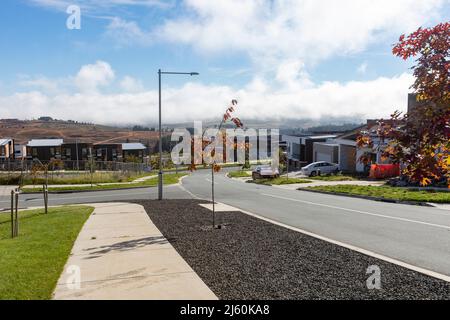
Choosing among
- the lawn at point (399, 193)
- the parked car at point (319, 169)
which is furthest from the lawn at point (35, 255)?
the parked car at point (319, 169)

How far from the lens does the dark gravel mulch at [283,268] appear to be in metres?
6.32

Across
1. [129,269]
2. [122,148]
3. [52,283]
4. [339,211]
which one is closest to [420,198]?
[339,211]

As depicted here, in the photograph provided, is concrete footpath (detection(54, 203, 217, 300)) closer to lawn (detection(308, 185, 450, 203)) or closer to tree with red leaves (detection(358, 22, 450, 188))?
tree with red leaves (detection(358, 22, 450, 188))

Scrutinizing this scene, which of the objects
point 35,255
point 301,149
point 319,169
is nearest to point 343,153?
point 319,169

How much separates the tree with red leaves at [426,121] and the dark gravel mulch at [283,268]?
7.30 ft

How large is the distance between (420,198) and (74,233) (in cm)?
1578

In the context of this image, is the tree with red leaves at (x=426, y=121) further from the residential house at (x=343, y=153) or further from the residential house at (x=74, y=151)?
the residential house at (x=74, y=151)

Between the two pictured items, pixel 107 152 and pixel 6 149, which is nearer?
pixel 6 149

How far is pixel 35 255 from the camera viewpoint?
8.45 metres

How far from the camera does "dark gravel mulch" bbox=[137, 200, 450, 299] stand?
6320 millimetres

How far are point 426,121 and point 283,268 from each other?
3.86 metres

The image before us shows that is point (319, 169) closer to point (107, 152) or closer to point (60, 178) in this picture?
point (60, 178)

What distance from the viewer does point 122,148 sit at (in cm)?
Answer: 11325
